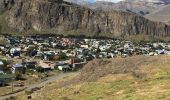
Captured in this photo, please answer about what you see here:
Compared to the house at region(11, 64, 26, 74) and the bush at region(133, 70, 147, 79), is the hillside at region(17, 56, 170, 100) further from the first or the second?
the house at region(11, 64, 26, 74)

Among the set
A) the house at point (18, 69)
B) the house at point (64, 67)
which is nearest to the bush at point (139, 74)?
the house at point (18, 69)

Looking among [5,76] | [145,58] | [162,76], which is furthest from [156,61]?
[5,76]

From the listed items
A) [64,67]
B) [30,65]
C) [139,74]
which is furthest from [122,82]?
[30,65]

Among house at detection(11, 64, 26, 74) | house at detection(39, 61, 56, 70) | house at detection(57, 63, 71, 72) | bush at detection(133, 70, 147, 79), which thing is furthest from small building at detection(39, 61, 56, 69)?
bush at detection(133, 70, 147, 79)

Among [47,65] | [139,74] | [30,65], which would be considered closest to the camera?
[139,74]

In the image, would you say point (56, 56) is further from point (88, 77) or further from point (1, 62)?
point (88, 77)

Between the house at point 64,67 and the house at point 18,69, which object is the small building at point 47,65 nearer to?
the house at point 64,67

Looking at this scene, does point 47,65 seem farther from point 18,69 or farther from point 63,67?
point 18,69

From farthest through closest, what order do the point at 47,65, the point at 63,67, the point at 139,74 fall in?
1. the point at 47,65
2. the point at 63,67
3. the point at 139,74
